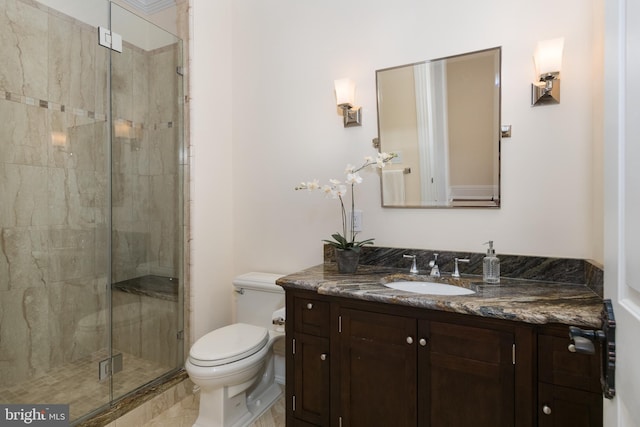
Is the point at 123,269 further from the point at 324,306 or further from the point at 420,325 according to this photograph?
the point at 420,325

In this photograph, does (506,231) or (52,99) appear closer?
(506,231)

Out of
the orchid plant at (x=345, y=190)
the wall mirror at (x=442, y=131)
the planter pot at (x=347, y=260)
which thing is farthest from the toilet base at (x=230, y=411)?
the wall mirror at (x=442, y=131)

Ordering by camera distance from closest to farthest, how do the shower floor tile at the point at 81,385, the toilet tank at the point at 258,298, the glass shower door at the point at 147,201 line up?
the shower floor tile at the point at 81,385 < the toilet tank at the point at 258,298 < the glass shower door at the point at 147,201

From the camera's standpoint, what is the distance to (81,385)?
6.61 feet

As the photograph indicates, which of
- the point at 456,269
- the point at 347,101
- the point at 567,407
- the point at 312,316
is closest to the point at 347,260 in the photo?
the point at 312,316

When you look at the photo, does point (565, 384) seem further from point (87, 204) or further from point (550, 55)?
point (87, 204)

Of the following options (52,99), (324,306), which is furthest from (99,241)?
(324,306)

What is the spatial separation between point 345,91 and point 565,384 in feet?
5.59

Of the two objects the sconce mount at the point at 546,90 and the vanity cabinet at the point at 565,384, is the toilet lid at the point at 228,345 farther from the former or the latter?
the sconce mount at the point at 546,90

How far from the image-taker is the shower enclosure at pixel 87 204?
199 centimetres

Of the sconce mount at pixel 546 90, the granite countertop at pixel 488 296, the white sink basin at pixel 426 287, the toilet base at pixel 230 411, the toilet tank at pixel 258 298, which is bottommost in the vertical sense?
the toilet base at pixel 230 411

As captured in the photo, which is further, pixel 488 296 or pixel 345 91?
pixel 345 91

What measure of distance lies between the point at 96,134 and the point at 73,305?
118 cm

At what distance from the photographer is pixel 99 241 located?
7.36ft
